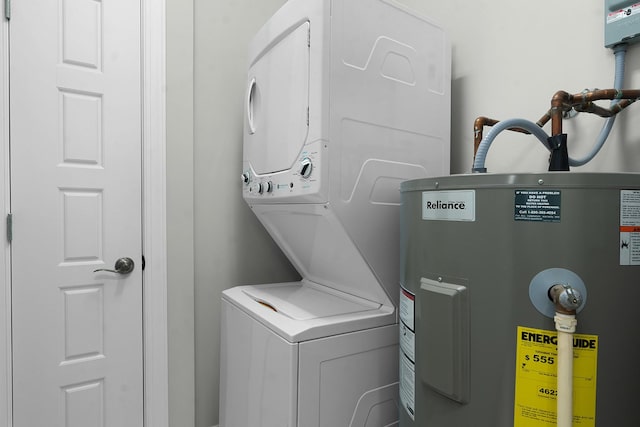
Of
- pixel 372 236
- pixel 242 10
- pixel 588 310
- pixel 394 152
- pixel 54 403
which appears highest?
pixel 242 10

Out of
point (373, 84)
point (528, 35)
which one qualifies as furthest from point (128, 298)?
point (528, 35)

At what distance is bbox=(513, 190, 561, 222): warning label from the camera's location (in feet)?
2.37

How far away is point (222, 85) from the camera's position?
193cm

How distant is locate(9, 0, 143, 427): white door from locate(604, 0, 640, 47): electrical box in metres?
1.79

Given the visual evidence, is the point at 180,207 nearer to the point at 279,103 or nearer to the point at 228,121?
the point at 228,121

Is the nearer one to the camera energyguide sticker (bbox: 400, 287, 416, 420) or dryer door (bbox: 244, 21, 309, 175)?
energyguide sticker (bbox: 400, 287, 416, 420)

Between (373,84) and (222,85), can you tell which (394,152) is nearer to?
(373,84)

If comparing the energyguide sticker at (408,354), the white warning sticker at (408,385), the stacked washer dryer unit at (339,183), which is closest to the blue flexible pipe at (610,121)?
the stacked washer dryer unit at (339,183)

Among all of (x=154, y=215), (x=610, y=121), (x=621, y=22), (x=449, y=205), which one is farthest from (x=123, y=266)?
(x=621, y=22)

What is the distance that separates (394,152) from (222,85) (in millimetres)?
1067

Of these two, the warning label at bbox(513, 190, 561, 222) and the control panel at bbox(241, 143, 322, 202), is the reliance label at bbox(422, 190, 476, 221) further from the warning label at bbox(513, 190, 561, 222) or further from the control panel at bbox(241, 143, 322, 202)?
the control panel at bbox(241, 143, 322, 202)

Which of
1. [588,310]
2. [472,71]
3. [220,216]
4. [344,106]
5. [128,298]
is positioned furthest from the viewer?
[220,216]

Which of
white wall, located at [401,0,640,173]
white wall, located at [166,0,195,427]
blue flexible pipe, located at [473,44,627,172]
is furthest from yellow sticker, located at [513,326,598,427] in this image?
white wall, located at [166,0,195,427]

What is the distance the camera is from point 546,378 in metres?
0.73
